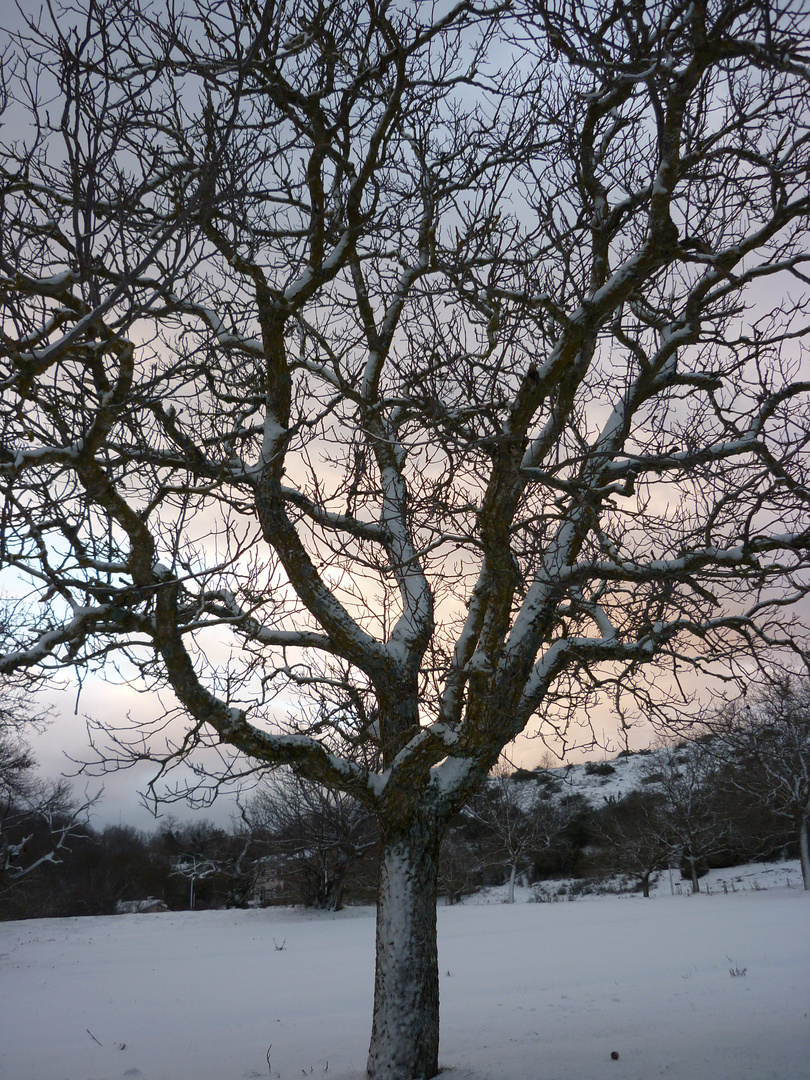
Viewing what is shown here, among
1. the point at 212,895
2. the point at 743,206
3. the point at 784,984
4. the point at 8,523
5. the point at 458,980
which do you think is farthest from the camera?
the point at 212,895

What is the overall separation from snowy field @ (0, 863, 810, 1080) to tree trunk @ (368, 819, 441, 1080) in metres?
0.52

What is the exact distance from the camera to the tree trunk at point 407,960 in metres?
4.88

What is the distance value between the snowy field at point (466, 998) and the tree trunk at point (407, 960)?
1.71 feet

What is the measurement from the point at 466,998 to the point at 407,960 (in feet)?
17.1

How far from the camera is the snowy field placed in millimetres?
5945

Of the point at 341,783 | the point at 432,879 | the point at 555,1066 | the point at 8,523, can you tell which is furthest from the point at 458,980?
the point at 8,523

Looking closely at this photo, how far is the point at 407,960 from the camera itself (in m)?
4.98

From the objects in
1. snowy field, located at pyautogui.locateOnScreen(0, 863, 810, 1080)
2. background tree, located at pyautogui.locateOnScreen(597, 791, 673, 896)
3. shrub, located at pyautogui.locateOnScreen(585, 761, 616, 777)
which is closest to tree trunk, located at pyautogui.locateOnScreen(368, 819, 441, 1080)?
snowy field, located at pyautogui.locateOnScreen(0, 863, 810, 1080)

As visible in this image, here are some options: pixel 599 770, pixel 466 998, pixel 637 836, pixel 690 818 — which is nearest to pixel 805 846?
pixel 690 818

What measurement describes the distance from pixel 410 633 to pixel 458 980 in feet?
24.9

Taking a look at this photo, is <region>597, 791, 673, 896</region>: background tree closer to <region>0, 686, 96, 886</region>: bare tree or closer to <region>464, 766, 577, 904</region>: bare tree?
<region>464, 766, 577, 904</region>: bare tree

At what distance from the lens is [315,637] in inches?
227

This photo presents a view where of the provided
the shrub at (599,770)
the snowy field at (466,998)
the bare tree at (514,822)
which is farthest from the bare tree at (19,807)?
the shrub at (599,770)

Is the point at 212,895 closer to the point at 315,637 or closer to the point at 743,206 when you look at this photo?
the point at 315,637
